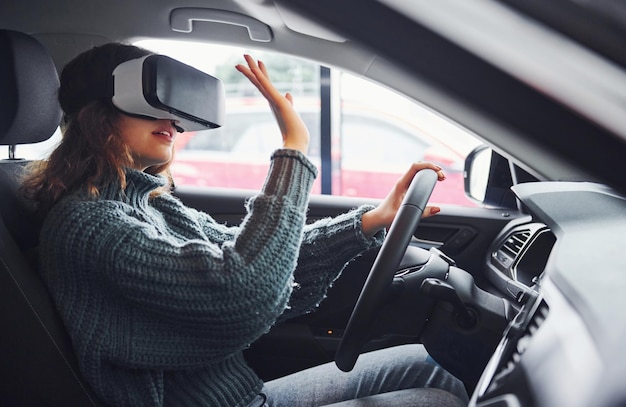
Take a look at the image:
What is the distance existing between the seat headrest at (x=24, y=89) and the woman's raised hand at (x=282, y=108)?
0.47 meters

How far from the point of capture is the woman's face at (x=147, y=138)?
115cm

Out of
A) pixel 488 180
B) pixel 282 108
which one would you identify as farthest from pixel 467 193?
pixel 282 108

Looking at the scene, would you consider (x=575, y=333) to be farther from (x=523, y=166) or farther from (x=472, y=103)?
(x=523, y=166)

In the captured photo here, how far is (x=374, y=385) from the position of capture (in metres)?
1.22

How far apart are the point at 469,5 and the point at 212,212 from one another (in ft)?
4.81

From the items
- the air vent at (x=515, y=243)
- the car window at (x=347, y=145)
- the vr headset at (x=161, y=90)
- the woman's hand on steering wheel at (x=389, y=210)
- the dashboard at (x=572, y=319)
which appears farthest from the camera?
the car window at (x=347, y=145)

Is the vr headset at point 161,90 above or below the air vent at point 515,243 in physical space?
above

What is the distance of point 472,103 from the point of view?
0.76m

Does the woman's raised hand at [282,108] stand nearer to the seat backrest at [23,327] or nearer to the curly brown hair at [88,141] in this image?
the curly brown hair at [88,141]

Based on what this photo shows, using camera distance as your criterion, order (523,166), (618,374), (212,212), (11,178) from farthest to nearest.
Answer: (212,212) < (11,178) < (523,166) < (618,374)

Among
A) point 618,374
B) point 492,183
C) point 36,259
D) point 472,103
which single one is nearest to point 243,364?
point 36,259

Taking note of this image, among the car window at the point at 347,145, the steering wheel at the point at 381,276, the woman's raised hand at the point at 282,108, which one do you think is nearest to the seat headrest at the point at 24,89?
the woman's raised hand at the point at 282,108

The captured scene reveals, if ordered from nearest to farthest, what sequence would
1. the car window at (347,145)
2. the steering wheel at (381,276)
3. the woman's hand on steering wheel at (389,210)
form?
1. the steering wheel at (381,276)
2. the woman's hand on steering wheel at (389,210)
3. the car window at (347,145)

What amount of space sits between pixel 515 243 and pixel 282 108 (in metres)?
0.88
